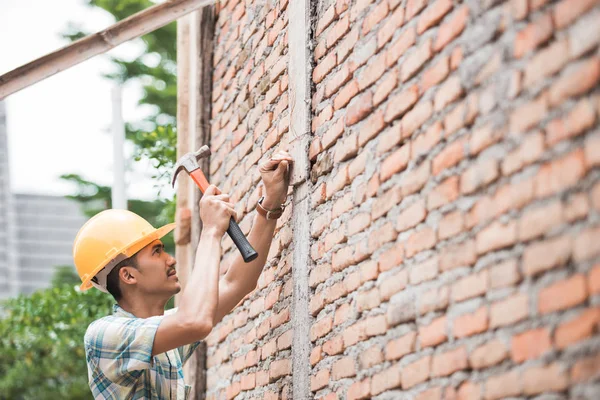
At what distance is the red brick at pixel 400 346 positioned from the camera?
8.94 ft

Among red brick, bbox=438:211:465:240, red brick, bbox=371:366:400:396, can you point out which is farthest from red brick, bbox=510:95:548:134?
red brick, bbox=371:366:400:396

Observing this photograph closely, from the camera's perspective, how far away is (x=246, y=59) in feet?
15.9

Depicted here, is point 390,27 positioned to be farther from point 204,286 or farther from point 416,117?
point 204,286

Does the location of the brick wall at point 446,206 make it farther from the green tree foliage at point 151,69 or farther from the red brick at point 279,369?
the green tree foliage at point 151,69

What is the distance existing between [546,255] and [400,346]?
2.69 feet

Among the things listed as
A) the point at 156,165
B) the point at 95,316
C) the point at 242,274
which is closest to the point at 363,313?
the point at 242,274

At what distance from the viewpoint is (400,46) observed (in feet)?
9.68

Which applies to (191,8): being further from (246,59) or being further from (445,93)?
(445,93)

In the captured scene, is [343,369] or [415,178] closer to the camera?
[415,178]

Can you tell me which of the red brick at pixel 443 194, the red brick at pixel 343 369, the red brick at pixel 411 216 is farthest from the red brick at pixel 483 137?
the red brick at pixel 343 369


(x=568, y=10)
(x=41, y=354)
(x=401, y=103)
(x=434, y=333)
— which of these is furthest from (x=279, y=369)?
(x=41, y=354)

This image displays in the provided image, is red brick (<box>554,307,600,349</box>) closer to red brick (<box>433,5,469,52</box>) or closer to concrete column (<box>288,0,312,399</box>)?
red brick (<box>433,5,469,52</box>)

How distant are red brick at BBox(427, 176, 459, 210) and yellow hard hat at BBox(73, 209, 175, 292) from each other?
5.36 feet

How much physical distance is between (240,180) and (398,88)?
1933mm
